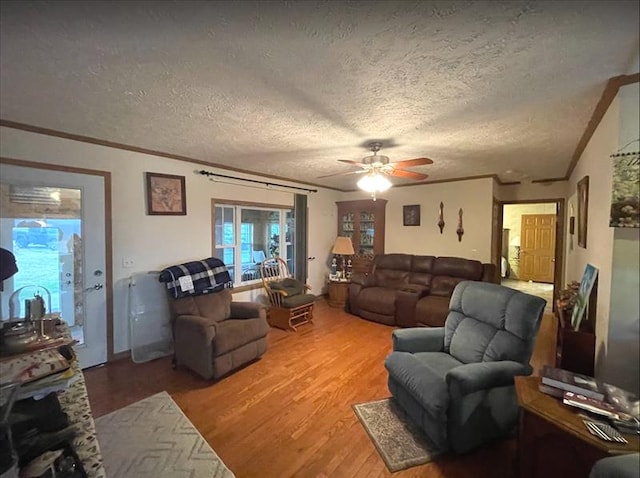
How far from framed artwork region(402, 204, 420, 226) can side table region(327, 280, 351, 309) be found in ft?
5.22

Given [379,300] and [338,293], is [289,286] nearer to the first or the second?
[338,293]

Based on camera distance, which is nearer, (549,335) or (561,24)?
(561,24)

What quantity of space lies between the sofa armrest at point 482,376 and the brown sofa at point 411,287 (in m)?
1.95

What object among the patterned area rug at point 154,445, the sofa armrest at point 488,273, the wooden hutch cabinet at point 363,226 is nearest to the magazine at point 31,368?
the patterned area rug at point 154,445

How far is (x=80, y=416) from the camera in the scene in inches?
37.0

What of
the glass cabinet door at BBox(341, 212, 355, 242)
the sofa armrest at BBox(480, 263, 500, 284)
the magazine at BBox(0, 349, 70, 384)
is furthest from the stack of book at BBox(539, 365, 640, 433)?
the glass cabinet door at BBox(341, 212, 355, 242)

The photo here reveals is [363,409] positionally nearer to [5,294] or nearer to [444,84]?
[444,84]

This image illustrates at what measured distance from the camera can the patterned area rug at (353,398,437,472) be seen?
5.67 ft

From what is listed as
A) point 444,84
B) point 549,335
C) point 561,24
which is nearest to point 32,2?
point 444,84

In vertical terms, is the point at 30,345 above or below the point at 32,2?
below

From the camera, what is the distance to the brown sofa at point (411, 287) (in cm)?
399

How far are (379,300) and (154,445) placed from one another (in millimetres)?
3175

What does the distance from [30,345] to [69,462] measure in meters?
0.95

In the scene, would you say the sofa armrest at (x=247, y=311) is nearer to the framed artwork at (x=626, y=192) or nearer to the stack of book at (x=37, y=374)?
the stack of book at (x=37, y=374)
